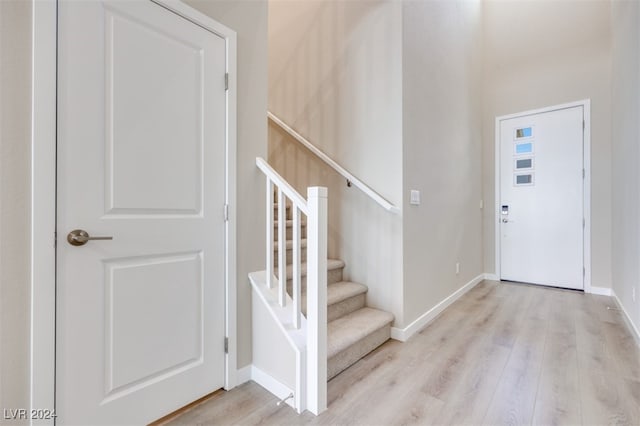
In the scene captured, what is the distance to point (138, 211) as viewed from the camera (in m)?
1.41

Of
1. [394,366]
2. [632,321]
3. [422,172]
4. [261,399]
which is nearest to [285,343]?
[261,399]

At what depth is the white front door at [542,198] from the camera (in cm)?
388

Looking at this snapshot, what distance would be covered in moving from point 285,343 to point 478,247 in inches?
143

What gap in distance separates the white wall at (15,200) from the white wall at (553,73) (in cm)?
491

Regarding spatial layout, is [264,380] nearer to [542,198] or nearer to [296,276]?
[296,276]

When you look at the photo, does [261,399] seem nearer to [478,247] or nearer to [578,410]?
[578,410]

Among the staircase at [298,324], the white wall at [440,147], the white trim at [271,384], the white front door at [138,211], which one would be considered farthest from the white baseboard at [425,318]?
the white front door at [138,211]

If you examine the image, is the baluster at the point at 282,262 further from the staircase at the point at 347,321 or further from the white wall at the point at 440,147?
the white wall at the point at 440,147

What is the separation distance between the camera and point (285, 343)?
5.41 ft

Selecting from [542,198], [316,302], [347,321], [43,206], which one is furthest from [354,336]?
[542,198]

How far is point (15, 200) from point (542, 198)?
5029 mm

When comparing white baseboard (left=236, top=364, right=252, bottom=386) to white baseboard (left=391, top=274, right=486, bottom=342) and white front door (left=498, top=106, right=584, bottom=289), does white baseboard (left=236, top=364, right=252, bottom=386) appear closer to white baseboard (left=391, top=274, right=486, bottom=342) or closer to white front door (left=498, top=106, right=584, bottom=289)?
white baseboard (left=391, top=274, right=486, bottom=342)

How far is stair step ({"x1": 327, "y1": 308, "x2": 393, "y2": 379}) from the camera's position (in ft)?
6.33

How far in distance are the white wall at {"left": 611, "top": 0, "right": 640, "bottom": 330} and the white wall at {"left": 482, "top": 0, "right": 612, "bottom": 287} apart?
0.80 ft
